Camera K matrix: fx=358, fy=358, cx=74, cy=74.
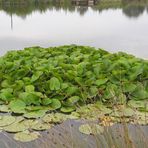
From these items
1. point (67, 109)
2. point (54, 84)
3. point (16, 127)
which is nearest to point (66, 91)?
point (54, 84)

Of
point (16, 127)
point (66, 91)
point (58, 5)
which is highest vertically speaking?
point (66, 91)

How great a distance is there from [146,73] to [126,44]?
4.73 metres

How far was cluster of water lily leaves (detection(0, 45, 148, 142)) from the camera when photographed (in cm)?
284

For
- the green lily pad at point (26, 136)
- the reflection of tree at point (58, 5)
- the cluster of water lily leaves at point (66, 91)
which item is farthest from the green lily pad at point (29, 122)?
the reflection of tree at point (58, 5)

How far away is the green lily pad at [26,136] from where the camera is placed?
2.56 meters

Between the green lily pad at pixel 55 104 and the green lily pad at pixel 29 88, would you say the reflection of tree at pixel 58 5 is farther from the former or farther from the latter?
the green lily pad at pixel 55 104

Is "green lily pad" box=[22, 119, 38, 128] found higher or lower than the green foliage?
lower

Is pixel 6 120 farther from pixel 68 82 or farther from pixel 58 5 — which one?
pixel 58 5

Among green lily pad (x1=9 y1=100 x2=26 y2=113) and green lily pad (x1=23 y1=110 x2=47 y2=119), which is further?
green lily pad (x1=9 y1=100 x2=26 y2=113)

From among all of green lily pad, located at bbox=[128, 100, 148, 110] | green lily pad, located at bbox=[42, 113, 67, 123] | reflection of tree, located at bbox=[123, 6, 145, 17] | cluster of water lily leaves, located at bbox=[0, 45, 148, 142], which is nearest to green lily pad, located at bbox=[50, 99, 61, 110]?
cluster of water lily leaves, located at bbox=[0, 45, 148, 142]

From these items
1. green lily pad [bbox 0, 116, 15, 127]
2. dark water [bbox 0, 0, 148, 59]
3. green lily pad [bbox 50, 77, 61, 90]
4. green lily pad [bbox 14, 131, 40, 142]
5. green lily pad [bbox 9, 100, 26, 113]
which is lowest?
dark water [bbox 0, 0, 148, 59]

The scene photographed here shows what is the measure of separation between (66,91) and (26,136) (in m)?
0.78

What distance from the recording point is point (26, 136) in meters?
2.59

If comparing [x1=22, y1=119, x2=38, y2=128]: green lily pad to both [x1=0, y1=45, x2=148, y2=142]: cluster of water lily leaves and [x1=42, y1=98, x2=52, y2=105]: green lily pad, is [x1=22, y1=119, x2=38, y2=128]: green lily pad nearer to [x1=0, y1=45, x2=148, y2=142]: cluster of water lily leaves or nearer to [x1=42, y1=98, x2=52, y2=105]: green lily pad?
[x1=0, y1=45, x2=148, y2=142]: cluster of water lily leaves
